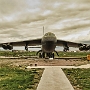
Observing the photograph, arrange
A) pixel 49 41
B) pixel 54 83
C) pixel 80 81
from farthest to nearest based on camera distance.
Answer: pixel 49 41 → pixel 80 81 → pixel 54 83

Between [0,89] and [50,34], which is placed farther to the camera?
[50,34]

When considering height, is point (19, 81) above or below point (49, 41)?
below

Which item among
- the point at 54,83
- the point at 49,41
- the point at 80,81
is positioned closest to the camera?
the point at 54,83

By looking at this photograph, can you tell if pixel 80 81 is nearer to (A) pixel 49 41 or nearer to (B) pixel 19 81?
(B) pixel 19 81

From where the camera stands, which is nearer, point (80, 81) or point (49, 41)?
point (80, 81)

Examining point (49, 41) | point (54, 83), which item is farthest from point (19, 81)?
point (49, 41)

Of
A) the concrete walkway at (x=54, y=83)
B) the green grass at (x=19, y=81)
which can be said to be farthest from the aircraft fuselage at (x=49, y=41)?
the concrete walkway at (x=54, y=83)

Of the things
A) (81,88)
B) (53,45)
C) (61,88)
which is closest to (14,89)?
(61,88)

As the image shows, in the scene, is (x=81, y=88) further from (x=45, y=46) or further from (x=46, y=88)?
(x=45, y=46)

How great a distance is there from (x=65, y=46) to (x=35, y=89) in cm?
3315

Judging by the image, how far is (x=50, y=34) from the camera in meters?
32.8

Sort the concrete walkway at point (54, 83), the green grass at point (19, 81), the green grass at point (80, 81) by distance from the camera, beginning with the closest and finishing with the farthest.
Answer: the concrete walkway at point (54, 83) < the green grass at point (19, 81) < the green grass at point (80, 81)

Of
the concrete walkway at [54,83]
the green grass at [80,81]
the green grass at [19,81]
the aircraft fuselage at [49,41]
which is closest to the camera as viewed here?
the concrete walkway at [54,83]

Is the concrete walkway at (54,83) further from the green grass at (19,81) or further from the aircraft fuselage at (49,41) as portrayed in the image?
the aircraft fuselage at (49,41)
